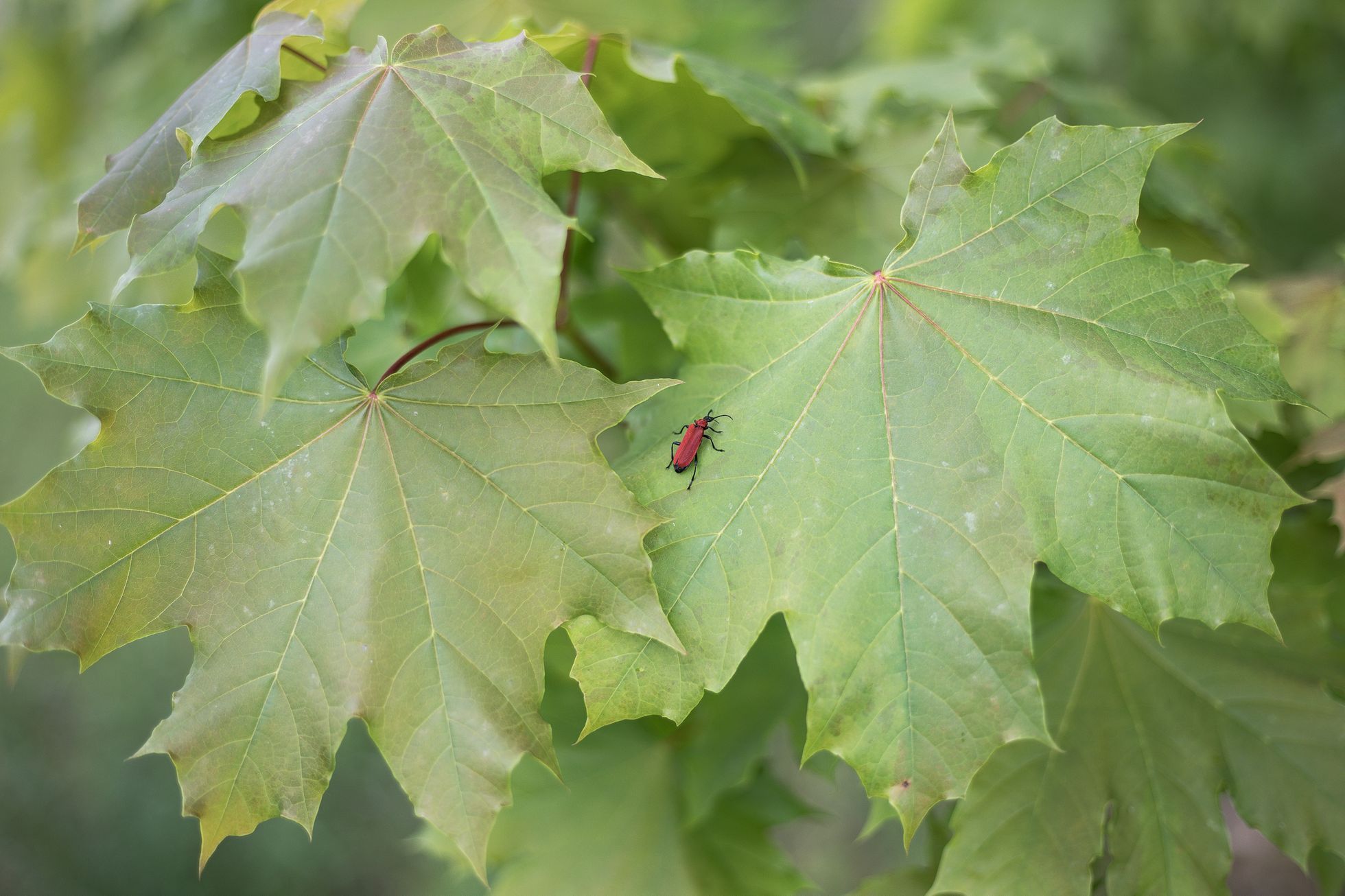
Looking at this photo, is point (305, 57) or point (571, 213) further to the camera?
point (571, 213)

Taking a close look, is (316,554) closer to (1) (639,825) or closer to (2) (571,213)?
(2) (571,213)

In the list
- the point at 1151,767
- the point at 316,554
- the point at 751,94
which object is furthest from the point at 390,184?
the point at 1151,767

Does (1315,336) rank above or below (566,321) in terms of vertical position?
below

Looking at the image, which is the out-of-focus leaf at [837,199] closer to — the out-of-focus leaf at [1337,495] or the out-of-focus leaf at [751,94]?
the out-of-focus leaf at [751,94]

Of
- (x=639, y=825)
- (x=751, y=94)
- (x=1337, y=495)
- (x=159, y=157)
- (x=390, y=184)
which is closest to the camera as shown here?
(x=390, y=184)

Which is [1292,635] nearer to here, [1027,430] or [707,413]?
[1027,430]

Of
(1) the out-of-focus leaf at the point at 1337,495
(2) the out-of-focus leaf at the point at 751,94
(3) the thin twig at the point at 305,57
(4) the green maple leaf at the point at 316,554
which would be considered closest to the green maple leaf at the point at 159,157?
(3) the thin twig at the point at 305,57

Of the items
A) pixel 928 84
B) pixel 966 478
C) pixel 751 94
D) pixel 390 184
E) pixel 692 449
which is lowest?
pixel 966 478

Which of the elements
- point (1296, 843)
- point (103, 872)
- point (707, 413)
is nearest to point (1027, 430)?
point (707, 413)
